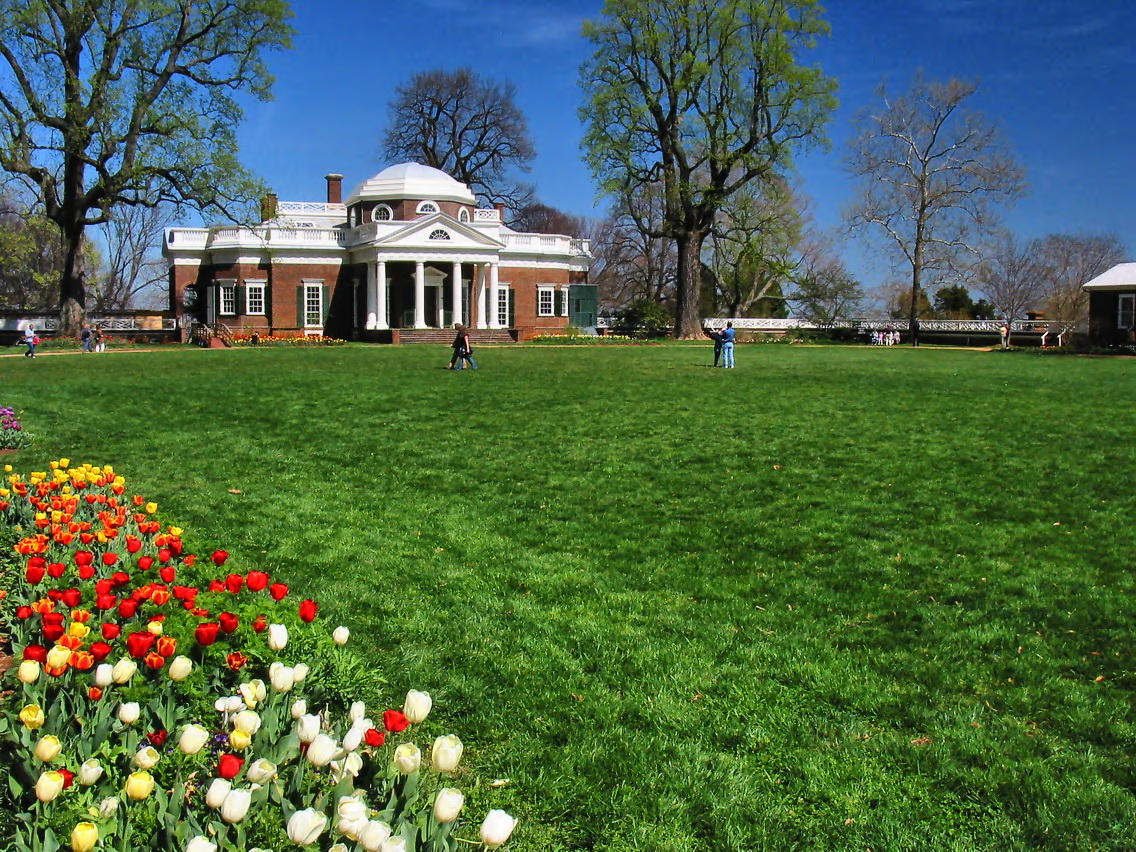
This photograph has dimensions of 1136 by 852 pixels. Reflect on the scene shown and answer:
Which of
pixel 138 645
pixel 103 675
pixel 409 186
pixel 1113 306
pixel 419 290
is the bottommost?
pixel 103 675

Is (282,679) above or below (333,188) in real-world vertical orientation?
below

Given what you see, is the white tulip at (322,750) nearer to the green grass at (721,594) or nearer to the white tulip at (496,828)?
the white tulip at (496,828)

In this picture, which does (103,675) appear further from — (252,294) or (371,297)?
(252,294)

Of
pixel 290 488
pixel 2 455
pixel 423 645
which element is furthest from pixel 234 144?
pixel 423 645

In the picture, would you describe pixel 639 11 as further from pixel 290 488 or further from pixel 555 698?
pixel 555 698

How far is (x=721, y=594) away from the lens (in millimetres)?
5980

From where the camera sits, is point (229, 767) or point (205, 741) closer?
point (229, 767)

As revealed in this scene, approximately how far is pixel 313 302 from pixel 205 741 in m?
47.6

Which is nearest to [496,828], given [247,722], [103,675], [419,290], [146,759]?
Result: [247,722]

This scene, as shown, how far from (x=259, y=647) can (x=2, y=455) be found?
8348 mm

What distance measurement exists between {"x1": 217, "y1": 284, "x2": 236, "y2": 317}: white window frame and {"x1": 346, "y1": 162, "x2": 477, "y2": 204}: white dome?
8.14 meters

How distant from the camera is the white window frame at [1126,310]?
40294mm

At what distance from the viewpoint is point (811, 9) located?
43062 mm

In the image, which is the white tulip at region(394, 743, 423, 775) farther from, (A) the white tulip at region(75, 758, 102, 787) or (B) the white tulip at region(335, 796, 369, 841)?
(A) the white tulip at region(75, 758, 102, 787)
